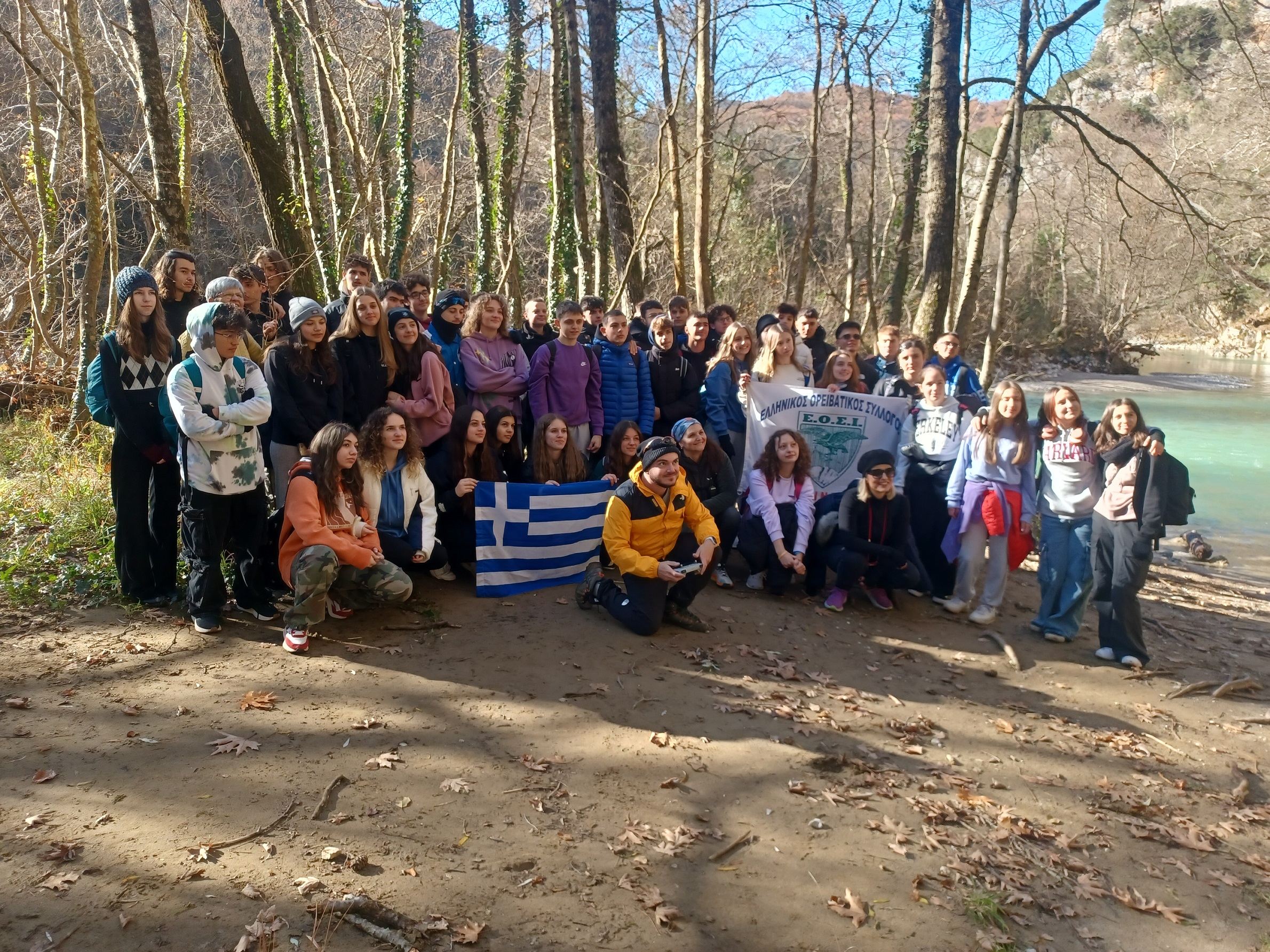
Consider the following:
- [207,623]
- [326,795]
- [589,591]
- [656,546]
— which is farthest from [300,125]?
[326,795]

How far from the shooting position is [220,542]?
16.7 ft

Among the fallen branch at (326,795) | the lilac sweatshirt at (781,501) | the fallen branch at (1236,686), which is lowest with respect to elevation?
the fallen branch at (1236,686)

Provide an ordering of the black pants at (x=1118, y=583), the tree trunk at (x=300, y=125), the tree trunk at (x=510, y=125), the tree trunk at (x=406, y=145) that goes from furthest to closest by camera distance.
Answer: the tree trunk at (x=510, y=125), the tree trunk at (x=406, y=145), the tree trunk at (x=300, y=125), the black pants at (x=1118, y=583)

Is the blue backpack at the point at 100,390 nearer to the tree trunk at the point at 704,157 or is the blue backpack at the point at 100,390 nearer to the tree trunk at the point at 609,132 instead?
the tree trunk at the point at 609,132

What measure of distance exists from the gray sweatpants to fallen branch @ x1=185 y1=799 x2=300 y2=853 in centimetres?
530

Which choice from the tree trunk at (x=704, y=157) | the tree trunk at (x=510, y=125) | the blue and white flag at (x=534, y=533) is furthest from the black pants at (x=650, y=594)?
the tree trunk at (x=510, y=125)

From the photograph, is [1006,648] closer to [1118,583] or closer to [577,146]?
[1118,583]

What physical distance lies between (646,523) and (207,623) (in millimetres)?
2819

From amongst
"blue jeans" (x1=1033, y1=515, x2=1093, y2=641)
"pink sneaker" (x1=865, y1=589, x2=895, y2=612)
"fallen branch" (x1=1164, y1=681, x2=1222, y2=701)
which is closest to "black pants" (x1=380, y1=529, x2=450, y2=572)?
"pink sneaker" (x1=865, y1=589, x2=895, y2=612)

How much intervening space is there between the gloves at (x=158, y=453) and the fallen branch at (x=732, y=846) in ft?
13.0

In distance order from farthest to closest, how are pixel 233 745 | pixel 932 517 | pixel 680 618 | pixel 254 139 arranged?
pixel 254 139, pixel 932 517, pixel 680 618, pixel 233 745

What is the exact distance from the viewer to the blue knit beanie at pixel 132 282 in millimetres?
5000

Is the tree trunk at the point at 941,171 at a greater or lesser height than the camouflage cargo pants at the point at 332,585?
greater

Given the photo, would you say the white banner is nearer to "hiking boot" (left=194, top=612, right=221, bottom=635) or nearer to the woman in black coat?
the woman in black coat
